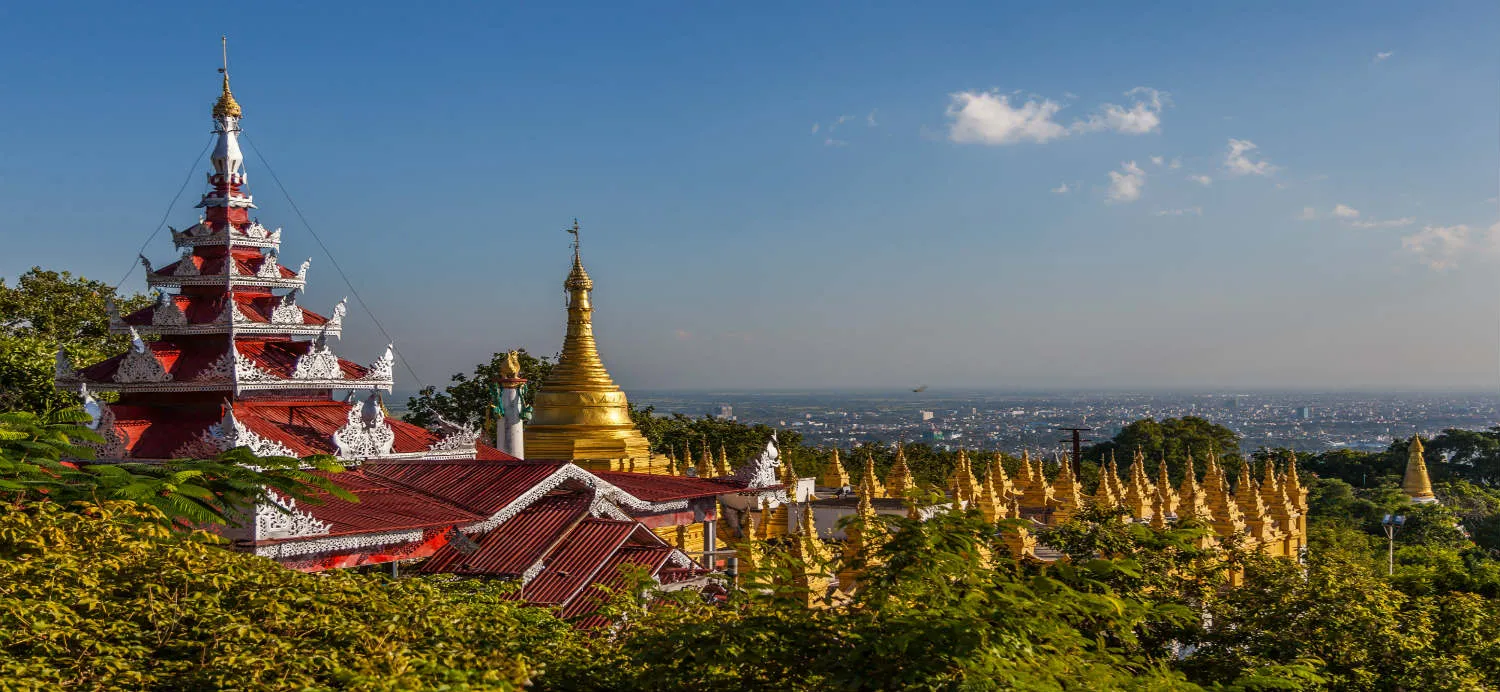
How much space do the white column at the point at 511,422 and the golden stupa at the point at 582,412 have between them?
438 centimetres

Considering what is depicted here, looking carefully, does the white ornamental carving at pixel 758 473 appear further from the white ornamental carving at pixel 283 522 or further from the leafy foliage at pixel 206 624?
the leafy foliage at pixel 206 624

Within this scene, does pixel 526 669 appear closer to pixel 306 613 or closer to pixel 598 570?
pixel 306 613

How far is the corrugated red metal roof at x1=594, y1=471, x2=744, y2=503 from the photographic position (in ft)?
67.1

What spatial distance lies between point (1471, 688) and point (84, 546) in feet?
46.0

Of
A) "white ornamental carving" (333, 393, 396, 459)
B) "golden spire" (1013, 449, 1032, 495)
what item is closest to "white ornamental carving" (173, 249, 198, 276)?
"white ornamental carving" (333, 393, 396, 459)

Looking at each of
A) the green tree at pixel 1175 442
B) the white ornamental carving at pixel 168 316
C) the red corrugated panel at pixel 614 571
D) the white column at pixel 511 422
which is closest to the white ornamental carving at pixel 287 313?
the white ornamental carving at pixel 168 316

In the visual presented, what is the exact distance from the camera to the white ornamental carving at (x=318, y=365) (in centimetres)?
1995

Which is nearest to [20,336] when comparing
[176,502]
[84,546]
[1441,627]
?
[176,502]

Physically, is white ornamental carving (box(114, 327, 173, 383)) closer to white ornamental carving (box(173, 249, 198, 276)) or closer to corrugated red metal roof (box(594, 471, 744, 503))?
white ornamental carving (box(173, 249, 198, 276))

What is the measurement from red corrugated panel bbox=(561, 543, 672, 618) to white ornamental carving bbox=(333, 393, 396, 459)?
15.6 ft

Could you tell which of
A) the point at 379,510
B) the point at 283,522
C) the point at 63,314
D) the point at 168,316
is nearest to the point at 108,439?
the point at 168,316

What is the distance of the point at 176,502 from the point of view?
44.6 feet

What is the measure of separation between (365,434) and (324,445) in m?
0.64

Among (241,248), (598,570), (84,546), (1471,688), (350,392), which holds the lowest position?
(1471,688)
